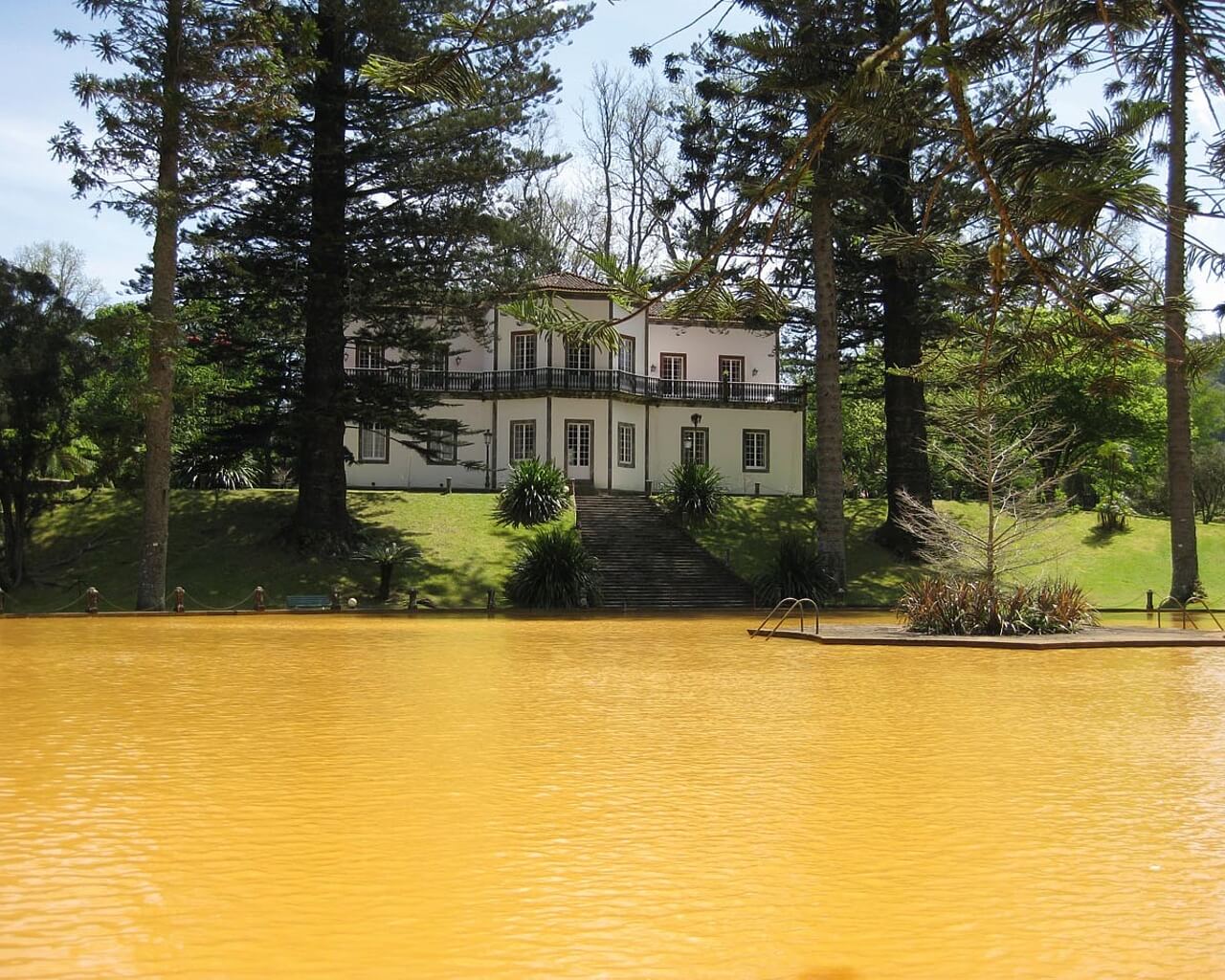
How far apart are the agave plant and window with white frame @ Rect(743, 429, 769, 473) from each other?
17057mm

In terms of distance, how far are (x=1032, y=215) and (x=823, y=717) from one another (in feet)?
19.2

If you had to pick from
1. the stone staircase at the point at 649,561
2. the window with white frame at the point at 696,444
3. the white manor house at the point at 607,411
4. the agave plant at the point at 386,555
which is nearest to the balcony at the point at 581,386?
the white manor house at the point at 607,411

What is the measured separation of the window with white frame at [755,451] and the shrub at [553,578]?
17.7m

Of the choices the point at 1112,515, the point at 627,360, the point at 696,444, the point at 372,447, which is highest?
the point at 627,360

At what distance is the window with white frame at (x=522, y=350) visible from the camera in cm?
3941

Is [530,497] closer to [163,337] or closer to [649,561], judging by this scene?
[649,561]

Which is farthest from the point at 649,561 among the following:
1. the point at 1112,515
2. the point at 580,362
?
the point at 1112,515

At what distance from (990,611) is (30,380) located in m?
19.2

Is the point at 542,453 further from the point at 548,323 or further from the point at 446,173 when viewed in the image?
the point at 548,323

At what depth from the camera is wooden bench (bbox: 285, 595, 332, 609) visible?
2261 cm

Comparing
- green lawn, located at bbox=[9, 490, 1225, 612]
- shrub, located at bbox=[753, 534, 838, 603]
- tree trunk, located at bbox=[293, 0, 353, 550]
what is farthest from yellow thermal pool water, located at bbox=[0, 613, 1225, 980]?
tree trunk, located at bbox=[293, 0, 353, 550]

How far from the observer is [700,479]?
33.1 m

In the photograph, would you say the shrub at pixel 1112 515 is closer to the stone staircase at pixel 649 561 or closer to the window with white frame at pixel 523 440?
the stone staircase at pixel 649 561

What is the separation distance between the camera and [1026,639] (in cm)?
1538
